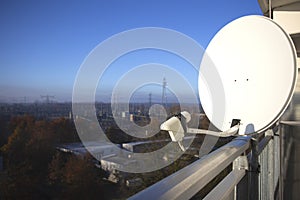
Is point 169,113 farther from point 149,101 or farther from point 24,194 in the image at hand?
point 24,194

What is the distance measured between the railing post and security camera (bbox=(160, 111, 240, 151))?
0.13 metres

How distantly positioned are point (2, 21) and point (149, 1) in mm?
1615

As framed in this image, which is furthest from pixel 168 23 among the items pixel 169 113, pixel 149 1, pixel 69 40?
pixel 169 113

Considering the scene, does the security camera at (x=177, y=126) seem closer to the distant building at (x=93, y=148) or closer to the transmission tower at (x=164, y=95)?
the transmission tower at (x=164, y=95)

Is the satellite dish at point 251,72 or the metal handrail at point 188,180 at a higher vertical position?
the satellite dish at point 251,72

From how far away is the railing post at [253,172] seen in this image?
114 centimetres

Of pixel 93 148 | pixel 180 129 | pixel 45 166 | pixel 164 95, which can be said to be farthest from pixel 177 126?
pixel 45 166

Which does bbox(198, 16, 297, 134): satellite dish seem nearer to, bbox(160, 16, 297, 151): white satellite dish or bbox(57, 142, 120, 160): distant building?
bbox(160, 16, 297, 151): white satellite dish

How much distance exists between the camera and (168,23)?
2.46 m

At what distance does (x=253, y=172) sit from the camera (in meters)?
1.15

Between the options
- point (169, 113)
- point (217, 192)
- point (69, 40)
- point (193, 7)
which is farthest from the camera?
point (193, 7)

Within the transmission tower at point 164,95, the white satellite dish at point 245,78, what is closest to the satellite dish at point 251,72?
the white satellite dish at point 245,78

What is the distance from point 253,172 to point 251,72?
509mm

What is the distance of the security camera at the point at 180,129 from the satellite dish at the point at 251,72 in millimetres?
82
